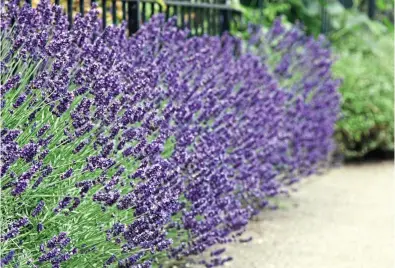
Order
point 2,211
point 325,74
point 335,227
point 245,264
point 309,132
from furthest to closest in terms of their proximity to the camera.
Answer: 1. point 325,74
2. point 309,132
3. point 335,227
4. point 245,264
5. point 2,211

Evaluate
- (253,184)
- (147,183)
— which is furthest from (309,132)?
(147,183)

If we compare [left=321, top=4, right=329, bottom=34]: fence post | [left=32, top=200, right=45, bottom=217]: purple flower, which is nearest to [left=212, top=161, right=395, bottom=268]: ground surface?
[left=32, top=200, right=45, bottom=217]: purple flower

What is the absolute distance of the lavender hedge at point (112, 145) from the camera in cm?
295

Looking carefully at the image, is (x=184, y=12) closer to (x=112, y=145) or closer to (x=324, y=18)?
(x=324, y=18)

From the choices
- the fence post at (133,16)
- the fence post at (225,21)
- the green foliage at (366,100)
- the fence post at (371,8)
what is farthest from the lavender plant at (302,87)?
the fence post at (371,8)

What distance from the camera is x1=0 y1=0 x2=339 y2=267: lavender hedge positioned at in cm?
295

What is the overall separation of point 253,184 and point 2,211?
2217mm

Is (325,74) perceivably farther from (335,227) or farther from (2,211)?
(2,211)

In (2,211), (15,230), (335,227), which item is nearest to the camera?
(15,230)

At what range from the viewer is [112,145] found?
10.0 feet

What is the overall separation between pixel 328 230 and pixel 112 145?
9.47 ft

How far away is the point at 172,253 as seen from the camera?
12.6 feet

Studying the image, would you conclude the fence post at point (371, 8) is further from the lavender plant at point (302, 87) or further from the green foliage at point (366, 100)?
the lavender plant at point (302, 87)

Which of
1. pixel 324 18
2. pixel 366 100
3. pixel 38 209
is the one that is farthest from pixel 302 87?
pixel 38 209
